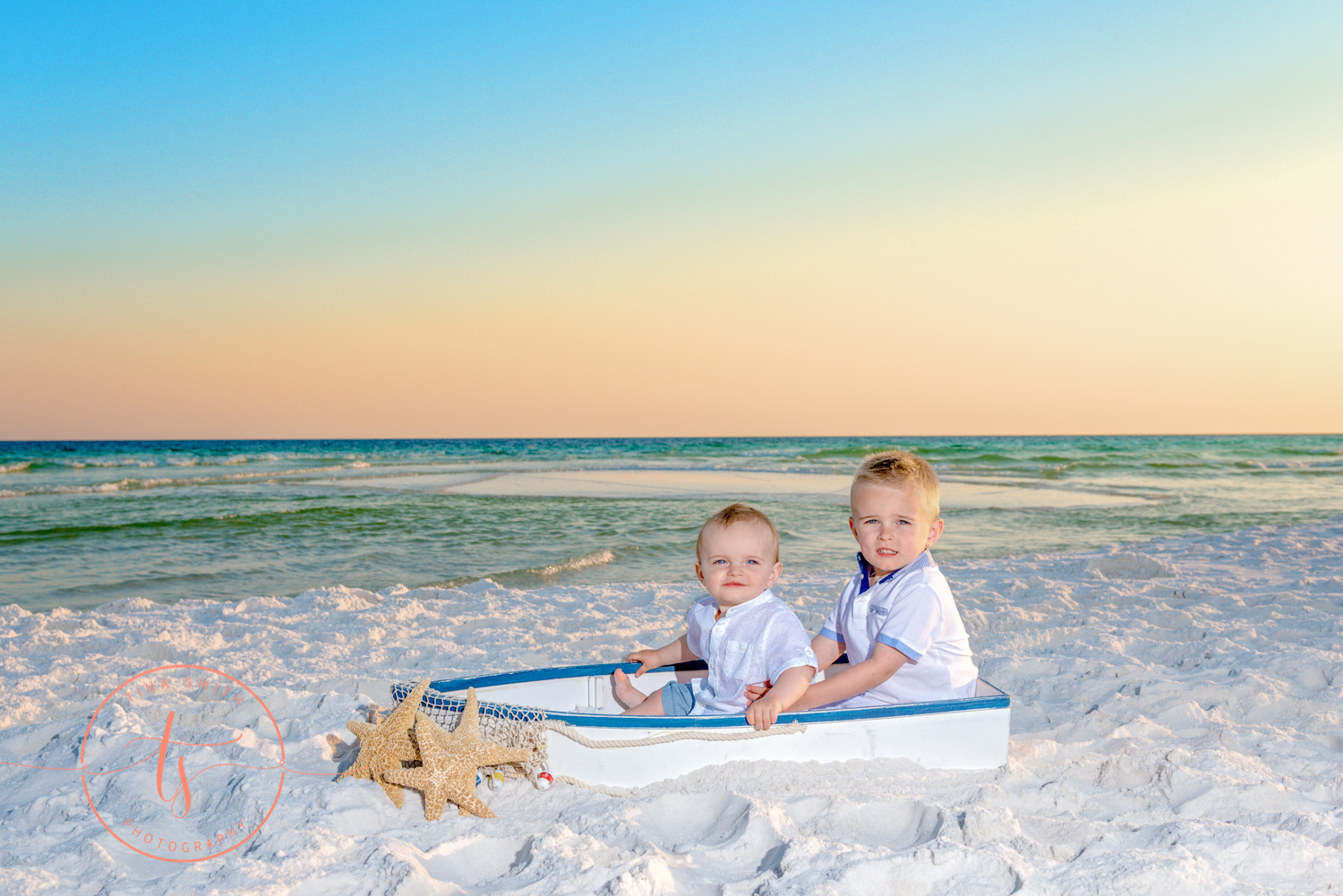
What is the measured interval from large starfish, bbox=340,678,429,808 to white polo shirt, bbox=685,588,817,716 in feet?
3.26

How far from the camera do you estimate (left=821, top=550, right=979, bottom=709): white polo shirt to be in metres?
2.86

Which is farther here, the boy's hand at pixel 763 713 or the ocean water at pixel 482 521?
the ocean water at pixel 482 521

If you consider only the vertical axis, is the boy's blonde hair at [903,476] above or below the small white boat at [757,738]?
above

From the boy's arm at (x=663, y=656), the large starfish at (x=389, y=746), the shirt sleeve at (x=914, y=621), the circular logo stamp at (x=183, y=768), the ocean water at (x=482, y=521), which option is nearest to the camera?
the circular logo stamp at (x=183, y=768)

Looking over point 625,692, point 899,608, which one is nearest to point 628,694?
point 625,692

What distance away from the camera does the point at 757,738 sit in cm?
276

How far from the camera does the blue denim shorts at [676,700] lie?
3203mm

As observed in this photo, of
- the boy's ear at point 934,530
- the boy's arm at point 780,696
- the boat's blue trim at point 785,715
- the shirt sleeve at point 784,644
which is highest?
the boy's ear at point 934,530

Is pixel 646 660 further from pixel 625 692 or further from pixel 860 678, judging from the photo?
pixel 860 678

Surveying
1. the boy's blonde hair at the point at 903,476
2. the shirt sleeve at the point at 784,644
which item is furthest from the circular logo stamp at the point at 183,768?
the boy's blonde hair at the point at 903,476

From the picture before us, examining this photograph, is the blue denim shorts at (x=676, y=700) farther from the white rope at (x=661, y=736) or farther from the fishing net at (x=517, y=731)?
the fishing net at (x=517, y=731)

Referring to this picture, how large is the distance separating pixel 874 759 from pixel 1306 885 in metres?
1.19

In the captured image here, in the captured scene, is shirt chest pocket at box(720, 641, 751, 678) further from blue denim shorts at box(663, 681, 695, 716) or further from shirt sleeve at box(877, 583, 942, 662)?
shirt sleeve at box(877, 583, 942, 662)

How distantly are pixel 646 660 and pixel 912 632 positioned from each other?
1156 millimetres
